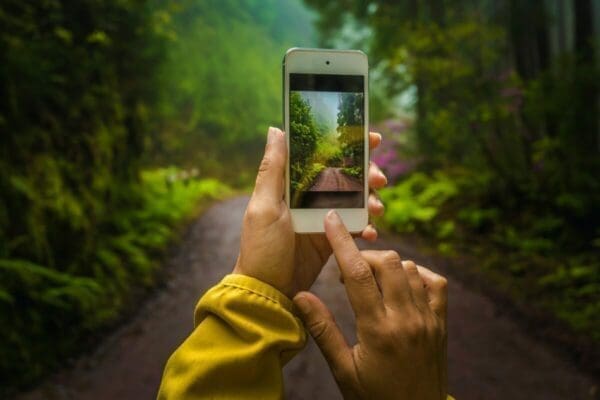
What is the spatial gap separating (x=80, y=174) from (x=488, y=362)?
11.2ft

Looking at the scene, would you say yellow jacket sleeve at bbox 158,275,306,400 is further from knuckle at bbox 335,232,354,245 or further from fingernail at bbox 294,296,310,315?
knuckle at bbox 335,232,354,245

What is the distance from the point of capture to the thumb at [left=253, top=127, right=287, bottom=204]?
96 centimetres

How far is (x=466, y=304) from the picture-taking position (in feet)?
12.0

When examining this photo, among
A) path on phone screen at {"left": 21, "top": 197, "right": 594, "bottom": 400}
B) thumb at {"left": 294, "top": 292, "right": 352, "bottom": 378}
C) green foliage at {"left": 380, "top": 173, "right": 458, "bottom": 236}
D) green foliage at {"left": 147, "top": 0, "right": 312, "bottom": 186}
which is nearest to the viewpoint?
thumb at {"left": 294, "top": 292, "right": 352, "bottom": 378}

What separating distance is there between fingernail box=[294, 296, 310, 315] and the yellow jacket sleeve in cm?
5

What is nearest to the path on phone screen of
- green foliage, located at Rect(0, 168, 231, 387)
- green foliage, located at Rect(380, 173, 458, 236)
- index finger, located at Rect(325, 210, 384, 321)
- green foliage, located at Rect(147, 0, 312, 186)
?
green foliage, located at Rect(0, 168, 231, 387)

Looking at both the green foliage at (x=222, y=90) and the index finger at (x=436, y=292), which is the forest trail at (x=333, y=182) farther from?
the green foliage at (x=222, y=90)

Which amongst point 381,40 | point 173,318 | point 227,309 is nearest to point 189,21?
point 381,40

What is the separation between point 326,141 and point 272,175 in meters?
0.14

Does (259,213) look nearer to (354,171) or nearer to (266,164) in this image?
(266,164)

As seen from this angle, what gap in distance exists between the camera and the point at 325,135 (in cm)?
102

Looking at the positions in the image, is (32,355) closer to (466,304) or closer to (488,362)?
(488,362)

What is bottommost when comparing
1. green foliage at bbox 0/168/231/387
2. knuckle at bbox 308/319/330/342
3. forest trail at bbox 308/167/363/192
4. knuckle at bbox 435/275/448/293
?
green foliage at bbox 0/168/231/387

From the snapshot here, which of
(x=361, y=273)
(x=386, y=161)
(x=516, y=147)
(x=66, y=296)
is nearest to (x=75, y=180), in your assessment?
(x=66, y=296)
